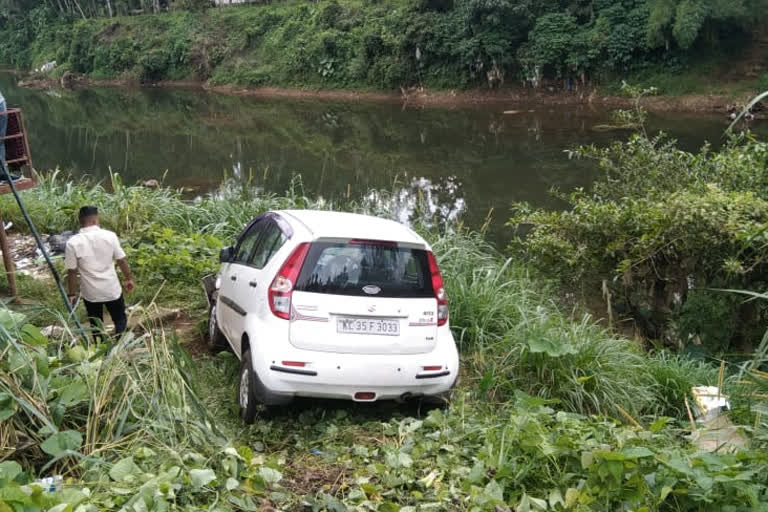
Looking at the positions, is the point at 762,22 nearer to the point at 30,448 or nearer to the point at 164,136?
the point at 164,136

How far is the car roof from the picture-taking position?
196 inches

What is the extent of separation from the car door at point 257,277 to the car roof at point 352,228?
0.22 metres

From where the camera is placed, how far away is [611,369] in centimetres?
571

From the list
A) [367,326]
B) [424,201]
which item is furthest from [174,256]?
[424,201]

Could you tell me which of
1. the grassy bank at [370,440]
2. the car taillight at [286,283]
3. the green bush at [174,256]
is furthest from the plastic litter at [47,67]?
the car taillight at [286,283]

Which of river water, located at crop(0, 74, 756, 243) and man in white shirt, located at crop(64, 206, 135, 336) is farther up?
man in white shirt, located at crop(64, 206, 135, 336)

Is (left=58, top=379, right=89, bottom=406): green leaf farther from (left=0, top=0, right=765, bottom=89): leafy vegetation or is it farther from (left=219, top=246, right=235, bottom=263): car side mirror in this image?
(left=0, top=0, right=765, bottom=89): leafy vegetation

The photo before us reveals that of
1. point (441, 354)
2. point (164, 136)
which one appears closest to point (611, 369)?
point (441, 354)

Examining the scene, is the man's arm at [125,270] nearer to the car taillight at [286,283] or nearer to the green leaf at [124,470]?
the car taillight at [286,283]

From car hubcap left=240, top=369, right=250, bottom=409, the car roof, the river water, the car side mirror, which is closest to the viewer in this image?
the car roof

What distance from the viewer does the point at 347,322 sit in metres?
4.80

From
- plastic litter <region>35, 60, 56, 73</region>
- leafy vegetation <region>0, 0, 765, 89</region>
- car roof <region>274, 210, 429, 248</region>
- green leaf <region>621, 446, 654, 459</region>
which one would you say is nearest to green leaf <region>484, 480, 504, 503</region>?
green leaf <region>621, 446, 654, 459</region>

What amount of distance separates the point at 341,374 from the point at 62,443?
1.84 meters

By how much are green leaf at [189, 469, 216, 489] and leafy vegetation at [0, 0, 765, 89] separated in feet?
99.4
